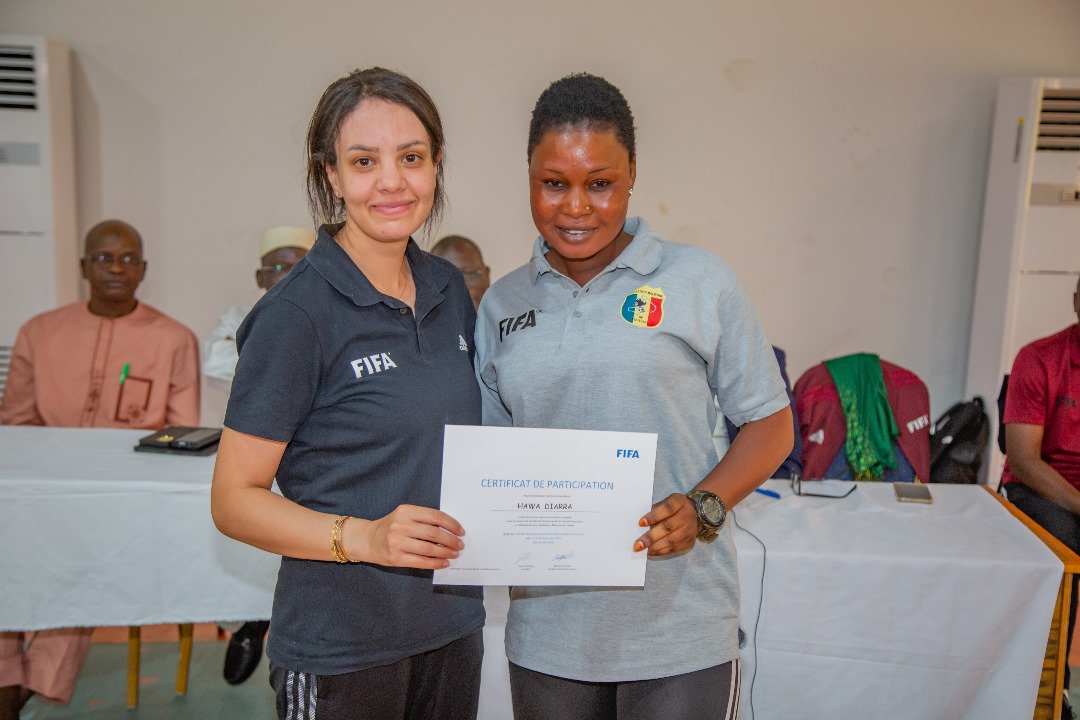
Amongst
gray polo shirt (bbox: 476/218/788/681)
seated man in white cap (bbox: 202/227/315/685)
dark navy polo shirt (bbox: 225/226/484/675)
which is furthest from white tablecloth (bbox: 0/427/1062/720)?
seated man in white cap (bbox: 202/227/315/685)

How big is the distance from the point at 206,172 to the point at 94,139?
2.12 feet

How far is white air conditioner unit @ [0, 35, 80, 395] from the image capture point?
4.23m

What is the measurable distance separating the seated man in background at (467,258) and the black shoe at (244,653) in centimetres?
180

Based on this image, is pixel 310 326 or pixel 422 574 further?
pixel 422 574

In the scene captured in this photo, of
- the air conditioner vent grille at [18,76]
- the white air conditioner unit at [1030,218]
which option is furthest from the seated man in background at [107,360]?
the white air conditioner unit at [1030,218]

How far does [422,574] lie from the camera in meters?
1.46

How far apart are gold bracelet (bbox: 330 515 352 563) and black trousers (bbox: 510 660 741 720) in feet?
1.45

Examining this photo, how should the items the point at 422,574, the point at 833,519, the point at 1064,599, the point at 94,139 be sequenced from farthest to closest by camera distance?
1. the point at 94,139
2. the point at 833,519
3. the point at 1064,599
4. the point at 422,574

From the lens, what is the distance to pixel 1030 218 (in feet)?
13.8

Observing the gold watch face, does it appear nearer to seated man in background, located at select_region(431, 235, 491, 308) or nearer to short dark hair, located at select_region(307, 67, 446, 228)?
short dark hair, located at select_region(307, 67, 446, 228)

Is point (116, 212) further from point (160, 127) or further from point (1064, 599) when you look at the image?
point (1064, 599)

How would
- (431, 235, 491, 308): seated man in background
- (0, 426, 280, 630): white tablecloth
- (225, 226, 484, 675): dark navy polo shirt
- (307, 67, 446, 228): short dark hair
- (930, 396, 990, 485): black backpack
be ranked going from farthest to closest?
1. (431, 235, 491, 308): seated man in background
2. (930, 396, 990, 485): black backpack
3. (0, 426, 280, 630): white tablecloth
4. (307, 67, 446, 228): short dark hair
5. (225, 226, 484, 675): dark navy polo shirt

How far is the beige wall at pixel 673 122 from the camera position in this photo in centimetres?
451

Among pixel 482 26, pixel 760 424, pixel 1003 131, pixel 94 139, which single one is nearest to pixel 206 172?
pixel 94 139
